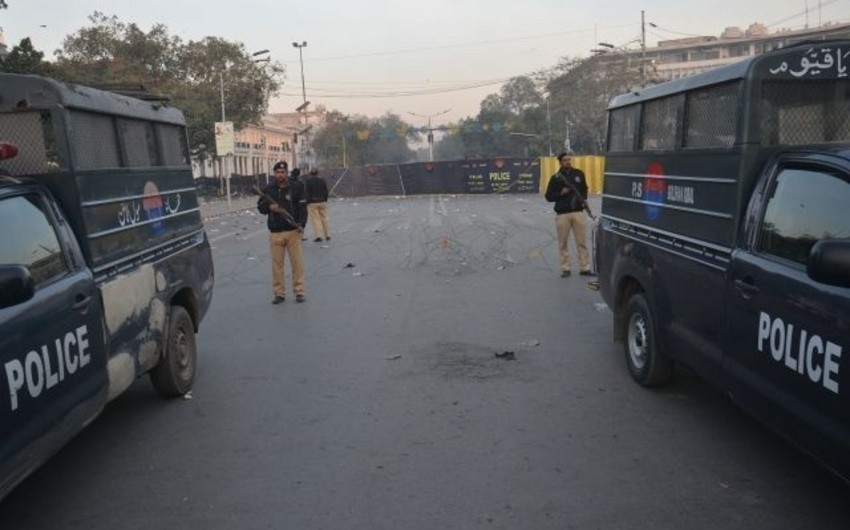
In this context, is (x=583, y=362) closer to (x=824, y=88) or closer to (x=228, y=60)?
(x=824, y=88)

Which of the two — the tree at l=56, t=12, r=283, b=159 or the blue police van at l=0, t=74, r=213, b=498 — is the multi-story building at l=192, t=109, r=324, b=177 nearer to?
the tree at l=56, t=12, r=283, b=159

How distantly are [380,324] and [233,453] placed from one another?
3.81 meters

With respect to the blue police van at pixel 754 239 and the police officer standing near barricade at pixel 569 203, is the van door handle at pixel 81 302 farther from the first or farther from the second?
the police officer standing near barricade at pixel 569 203

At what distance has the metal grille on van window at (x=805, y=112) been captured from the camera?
420 cm

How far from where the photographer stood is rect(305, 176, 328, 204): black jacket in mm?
17562

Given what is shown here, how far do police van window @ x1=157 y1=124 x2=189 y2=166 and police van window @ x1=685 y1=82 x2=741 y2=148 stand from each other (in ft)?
13.0

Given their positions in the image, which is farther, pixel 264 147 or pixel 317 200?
pixel 264 147

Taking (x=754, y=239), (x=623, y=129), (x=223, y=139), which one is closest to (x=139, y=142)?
(x=623, y=129)

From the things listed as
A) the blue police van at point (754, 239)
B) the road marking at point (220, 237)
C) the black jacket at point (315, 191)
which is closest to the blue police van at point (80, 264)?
the blue police van at point (754, 239)

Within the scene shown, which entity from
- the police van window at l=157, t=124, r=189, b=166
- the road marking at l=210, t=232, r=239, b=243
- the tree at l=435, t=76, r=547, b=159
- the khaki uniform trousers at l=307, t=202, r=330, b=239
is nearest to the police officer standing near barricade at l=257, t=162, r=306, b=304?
the police van window at l=157, t=124, r=189, b=166

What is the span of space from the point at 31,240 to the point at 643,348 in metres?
4.13

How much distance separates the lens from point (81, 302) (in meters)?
4.01

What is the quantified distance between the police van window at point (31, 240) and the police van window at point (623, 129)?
4.31 m

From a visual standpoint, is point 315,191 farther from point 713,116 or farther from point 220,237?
point 713,116
